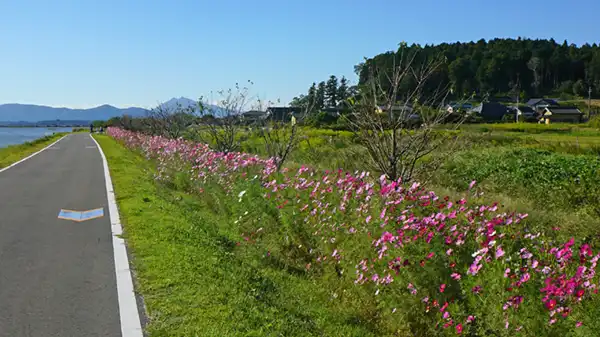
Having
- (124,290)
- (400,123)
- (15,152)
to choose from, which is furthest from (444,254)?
(15,152)

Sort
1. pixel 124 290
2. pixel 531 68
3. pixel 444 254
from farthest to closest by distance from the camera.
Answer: pixel 531 68, pixel 124 290, pixel 444 254

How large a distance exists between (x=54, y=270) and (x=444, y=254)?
14.6 ft

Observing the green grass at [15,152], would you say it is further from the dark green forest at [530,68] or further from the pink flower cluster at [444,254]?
the dark green forest at [530,68]

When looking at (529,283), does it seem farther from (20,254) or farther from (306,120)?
(306,120)

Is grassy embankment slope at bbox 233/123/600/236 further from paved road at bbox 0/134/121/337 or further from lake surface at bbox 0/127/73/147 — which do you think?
lake surface at bbox 0/127/73/147

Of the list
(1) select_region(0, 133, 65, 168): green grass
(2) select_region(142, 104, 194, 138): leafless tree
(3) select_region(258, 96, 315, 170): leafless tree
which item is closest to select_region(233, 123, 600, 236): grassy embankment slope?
(3) select_region(258, 96, 315, 170): leafless tree

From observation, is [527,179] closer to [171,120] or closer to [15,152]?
[171,120]

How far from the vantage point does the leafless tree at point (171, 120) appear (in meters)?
27.8

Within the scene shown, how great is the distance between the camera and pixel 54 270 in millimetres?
6023

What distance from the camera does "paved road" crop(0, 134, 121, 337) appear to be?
448 centimetres

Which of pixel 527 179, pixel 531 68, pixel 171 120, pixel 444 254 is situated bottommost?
pixel 527 179

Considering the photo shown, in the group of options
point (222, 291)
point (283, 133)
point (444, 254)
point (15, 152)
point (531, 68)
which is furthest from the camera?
point (531, 68)

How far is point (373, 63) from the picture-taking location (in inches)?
382

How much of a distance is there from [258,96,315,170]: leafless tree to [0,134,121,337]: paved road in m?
4.36
